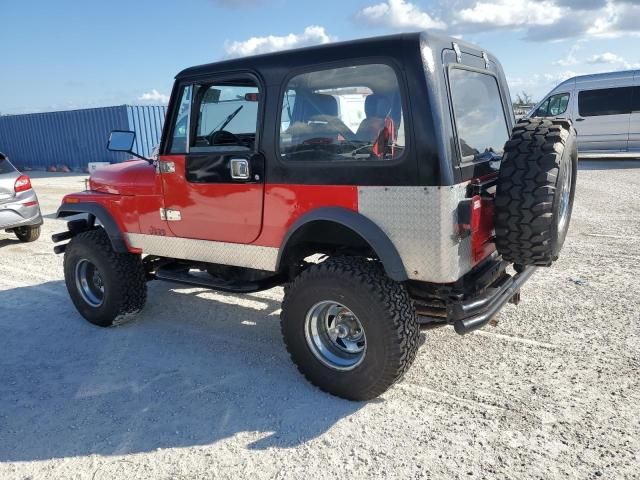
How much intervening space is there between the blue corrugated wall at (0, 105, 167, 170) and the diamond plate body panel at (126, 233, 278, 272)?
14.4 m

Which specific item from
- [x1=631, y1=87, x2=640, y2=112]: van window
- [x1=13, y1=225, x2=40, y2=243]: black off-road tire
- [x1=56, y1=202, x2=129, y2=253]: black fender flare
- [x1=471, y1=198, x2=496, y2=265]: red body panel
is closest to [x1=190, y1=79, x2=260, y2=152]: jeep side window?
[x1=56, y1=202, x2=129, y2=253]: black fender flare

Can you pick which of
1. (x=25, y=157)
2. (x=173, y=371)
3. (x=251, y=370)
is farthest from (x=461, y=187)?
(x=25, y=157)

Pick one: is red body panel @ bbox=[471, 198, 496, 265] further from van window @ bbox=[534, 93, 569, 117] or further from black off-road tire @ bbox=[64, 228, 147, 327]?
van window @ bbox=[534, 93, 569, 117]

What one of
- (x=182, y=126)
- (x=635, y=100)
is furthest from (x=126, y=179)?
Answer: (x=635, y=100)

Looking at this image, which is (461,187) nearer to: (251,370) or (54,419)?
(251,370)

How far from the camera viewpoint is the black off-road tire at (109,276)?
4.33 m

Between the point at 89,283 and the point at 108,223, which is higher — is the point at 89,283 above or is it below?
below

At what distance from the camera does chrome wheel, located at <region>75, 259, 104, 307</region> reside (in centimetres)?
461

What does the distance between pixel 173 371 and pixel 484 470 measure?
2.19 meters

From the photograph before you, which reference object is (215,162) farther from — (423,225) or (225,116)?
(423,225)

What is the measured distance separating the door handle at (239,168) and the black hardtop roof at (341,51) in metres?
0.61

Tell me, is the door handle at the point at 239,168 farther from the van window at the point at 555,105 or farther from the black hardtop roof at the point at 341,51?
the van window at the point at 555,105

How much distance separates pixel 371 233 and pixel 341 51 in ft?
3.47

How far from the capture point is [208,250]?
3826 millimetres
